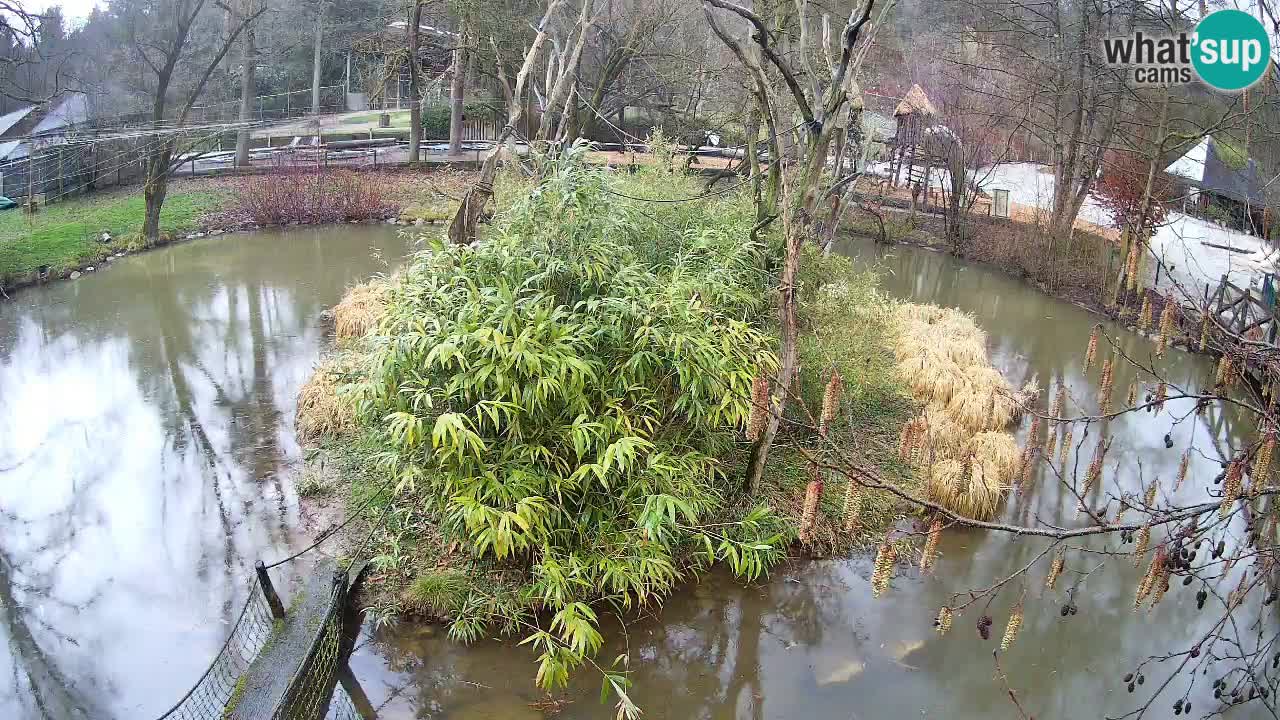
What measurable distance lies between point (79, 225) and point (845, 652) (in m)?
14.2

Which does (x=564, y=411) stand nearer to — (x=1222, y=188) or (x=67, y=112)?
(x=1222, y=188)

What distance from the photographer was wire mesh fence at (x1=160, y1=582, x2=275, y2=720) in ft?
16.1

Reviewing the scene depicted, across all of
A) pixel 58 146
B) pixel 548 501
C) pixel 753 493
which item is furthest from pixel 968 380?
pixel 58 146

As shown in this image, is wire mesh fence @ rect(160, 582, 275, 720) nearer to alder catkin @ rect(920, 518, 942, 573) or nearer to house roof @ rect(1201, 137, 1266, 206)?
alder catkin @ rect(920, 518, 942, 573)

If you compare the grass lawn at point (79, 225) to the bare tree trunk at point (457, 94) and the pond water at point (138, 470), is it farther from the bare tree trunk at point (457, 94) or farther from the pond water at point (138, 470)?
the bare tree trunk at point (457, 94)

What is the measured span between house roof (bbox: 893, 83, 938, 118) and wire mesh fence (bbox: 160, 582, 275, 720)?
16402 millimetres

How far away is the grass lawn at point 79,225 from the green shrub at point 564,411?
9445 mm

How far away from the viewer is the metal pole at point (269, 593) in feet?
17.3

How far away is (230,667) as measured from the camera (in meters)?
5.34

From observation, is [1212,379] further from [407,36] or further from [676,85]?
[407,36]

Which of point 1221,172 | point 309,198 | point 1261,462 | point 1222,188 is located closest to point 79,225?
point 309,198

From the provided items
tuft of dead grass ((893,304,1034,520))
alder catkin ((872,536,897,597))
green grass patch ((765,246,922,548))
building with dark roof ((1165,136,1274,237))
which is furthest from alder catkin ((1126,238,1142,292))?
building with dark roof ((1165,136,1274,237))

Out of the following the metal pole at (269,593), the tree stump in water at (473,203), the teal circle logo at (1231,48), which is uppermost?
the teal circle logo at (1231,48)

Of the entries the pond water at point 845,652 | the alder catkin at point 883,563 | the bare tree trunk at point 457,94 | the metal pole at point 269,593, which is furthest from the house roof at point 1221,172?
the bare tree trunk at point 457,94
